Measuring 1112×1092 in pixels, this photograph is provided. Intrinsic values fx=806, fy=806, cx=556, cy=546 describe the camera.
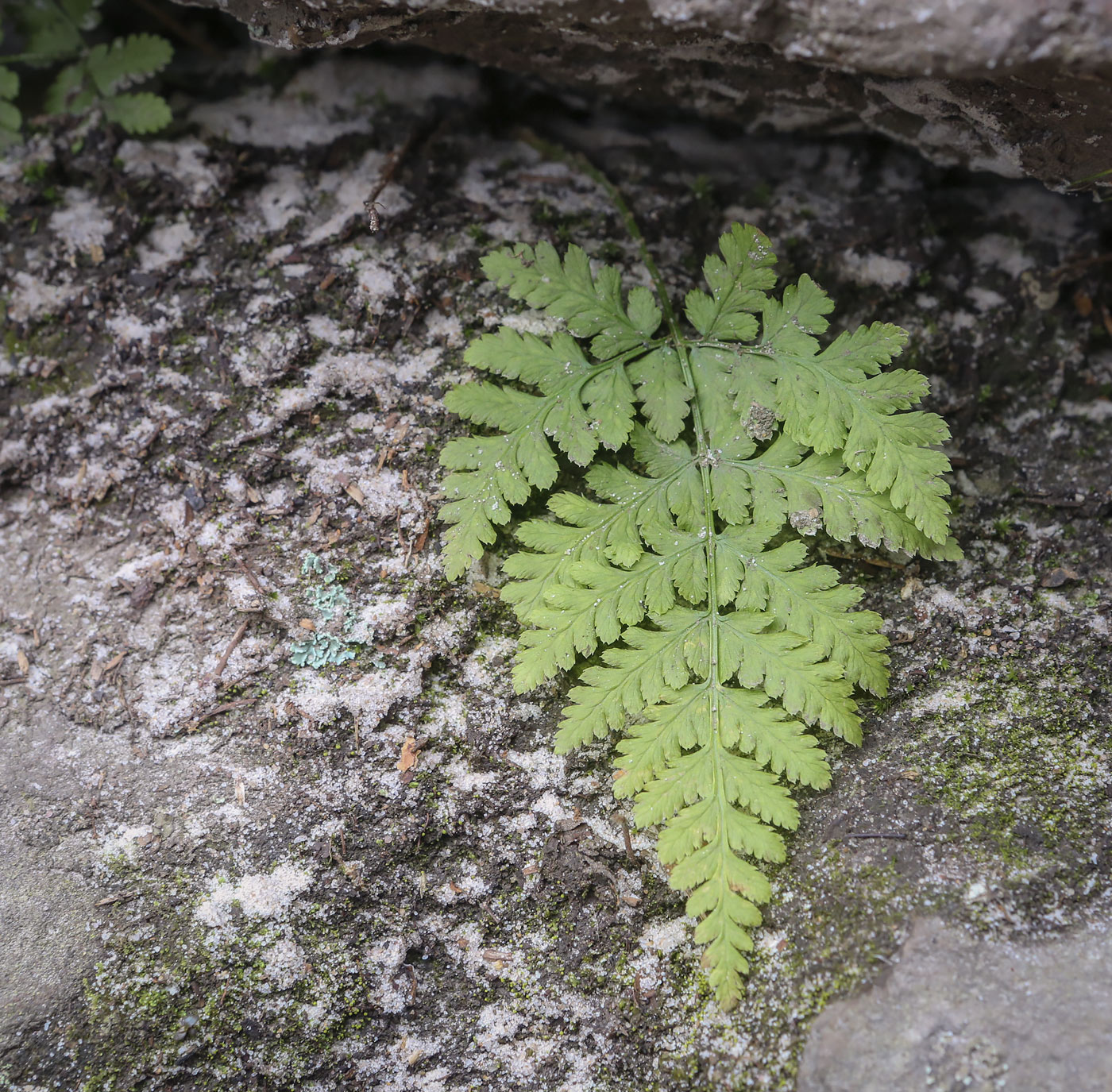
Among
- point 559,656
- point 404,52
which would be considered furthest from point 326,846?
point 404,52

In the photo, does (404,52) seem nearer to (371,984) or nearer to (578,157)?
(578,157)

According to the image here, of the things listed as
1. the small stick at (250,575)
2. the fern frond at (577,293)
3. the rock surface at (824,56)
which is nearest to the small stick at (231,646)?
the small stick at (250,575)

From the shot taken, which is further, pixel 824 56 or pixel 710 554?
pixel 710 554

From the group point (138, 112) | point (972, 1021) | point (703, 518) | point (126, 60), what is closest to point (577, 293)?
point (703, 518)

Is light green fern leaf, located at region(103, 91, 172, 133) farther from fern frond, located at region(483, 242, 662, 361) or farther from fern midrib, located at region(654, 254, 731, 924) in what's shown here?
fern midrib, located at region(654, 254, 731, 924)

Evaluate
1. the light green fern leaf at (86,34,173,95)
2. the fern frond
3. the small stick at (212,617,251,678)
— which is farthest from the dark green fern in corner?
the small stick at (212,617,251,678)

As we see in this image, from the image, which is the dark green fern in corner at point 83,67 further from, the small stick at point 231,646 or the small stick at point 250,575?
the small stick at point 231,646

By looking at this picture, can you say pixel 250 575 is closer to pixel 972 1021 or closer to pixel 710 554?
pixel 710 554
